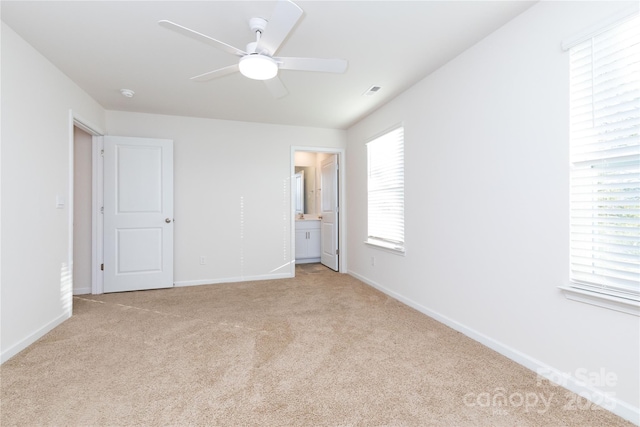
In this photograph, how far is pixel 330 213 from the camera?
540cm

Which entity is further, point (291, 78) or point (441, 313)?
point (291, 78)

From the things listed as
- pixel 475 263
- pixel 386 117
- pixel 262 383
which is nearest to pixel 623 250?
pixel 475 263

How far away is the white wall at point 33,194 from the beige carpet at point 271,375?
0.25 m

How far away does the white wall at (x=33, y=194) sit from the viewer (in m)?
2.19

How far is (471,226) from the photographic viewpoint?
2514mm

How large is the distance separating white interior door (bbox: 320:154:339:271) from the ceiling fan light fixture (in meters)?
3.04

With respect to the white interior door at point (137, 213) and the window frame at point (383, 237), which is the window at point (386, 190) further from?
the white interior door at point (137, 213)

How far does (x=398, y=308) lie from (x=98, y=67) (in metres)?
3.83

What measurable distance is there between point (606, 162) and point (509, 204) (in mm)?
604

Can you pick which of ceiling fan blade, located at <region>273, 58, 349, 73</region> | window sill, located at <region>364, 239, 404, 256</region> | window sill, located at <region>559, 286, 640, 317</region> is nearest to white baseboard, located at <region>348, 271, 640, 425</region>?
window sill, located at <region>559, 286, 640, 317</region>

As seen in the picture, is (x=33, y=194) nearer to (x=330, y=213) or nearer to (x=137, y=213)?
(x=137, y=213)

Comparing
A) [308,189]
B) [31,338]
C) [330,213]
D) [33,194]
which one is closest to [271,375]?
[31,338]

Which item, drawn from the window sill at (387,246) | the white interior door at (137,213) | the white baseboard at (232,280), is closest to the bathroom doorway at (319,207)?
the white baseboard at (232,280)

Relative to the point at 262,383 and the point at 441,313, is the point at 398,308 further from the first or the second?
the point at 262,383
